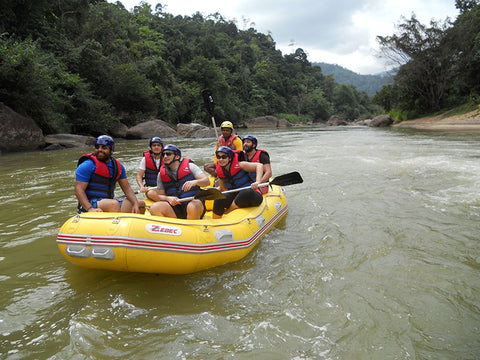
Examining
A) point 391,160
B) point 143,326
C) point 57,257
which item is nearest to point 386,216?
point 143,326

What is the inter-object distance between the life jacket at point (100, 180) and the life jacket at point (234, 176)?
1384 mm

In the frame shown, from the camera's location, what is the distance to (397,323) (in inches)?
88.9

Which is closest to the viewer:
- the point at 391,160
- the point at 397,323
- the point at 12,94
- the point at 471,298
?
the point at 397,323

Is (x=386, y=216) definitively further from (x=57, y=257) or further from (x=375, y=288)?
(x=57, y=257)

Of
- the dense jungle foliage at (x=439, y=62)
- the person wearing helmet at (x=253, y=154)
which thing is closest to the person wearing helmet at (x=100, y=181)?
the person wearing helmet at (x=253, y=154)

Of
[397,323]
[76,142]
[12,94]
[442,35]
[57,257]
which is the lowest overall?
[397,323]

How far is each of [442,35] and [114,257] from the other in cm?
2846

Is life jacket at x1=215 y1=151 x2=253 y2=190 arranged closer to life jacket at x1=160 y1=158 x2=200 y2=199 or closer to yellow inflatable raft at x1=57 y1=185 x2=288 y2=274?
life jacket at x1=160 y1=158 x2=200 y2=199

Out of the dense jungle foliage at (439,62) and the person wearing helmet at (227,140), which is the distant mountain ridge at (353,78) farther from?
the person wearing helmet at (227,140)

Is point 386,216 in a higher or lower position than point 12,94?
lower

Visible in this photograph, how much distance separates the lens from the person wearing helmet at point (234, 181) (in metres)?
3.97

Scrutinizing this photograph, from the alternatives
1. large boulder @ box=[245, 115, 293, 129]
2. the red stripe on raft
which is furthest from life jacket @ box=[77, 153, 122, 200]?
large boulder @ box=[245, 115, 293, 129]

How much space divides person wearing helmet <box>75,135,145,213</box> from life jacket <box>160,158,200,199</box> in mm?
426

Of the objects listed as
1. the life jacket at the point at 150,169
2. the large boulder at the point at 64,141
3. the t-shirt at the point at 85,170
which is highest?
the large boulder at the point at 64,141
